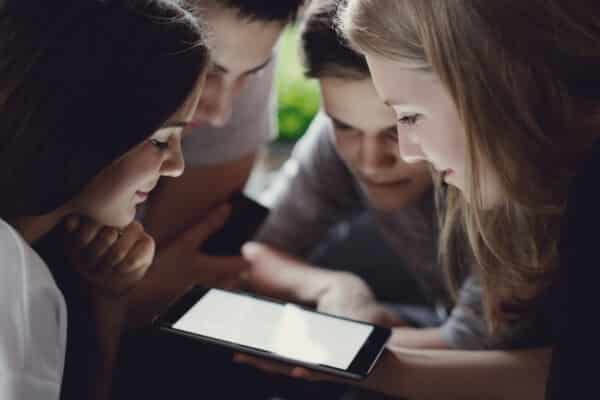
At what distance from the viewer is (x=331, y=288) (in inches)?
39.9

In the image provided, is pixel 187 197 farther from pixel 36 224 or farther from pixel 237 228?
pixel 36 224

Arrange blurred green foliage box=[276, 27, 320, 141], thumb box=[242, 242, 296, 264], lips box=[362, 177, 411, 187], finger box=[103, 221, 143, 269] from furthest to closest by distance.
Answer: blurred green foliage box=[276, 27, 320, 141], thumb box=[242, 242, 296, 264], lips box=[362, 177, 411, 187], finger box=[103, 221, 143, 269]

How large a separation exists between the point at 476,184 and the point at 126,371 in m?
0.43

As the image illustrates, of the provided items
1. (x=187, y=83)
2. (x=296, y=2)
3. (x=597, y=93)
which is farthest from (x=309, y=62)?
(x=597, y=93)

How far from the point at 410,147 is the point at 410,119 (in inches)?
1.2

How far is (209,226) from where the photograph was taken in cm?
105

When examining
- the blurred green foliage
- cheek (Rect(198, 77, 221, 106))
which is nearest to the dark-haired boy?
cheek (Rect(198, 77, 221, 106))

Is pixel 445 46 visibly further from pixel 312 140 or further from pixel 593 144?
pixel 312 140

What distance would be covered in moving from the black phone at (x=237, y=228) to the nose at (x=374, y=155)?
0.53 feet

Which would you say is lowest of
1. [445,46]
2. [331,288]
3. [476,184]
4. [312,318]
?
[331,288]

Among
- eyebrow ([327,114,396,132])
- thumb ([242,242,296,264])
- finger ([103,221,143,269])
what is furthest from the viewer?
thumb ([242,242,296,264])

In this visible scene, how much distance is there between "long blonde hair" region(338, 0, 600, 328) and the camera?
0.61m

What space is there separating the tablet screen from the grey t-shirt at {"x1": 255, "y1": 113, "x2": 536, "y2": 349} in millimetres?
372

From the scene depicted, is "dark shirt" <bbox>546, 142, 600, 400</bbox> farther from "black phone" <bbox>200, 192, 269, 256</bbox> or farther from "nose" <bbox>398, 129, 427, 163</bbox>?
"black phone" <bbox>200, 192, 269, 256</bbox>
